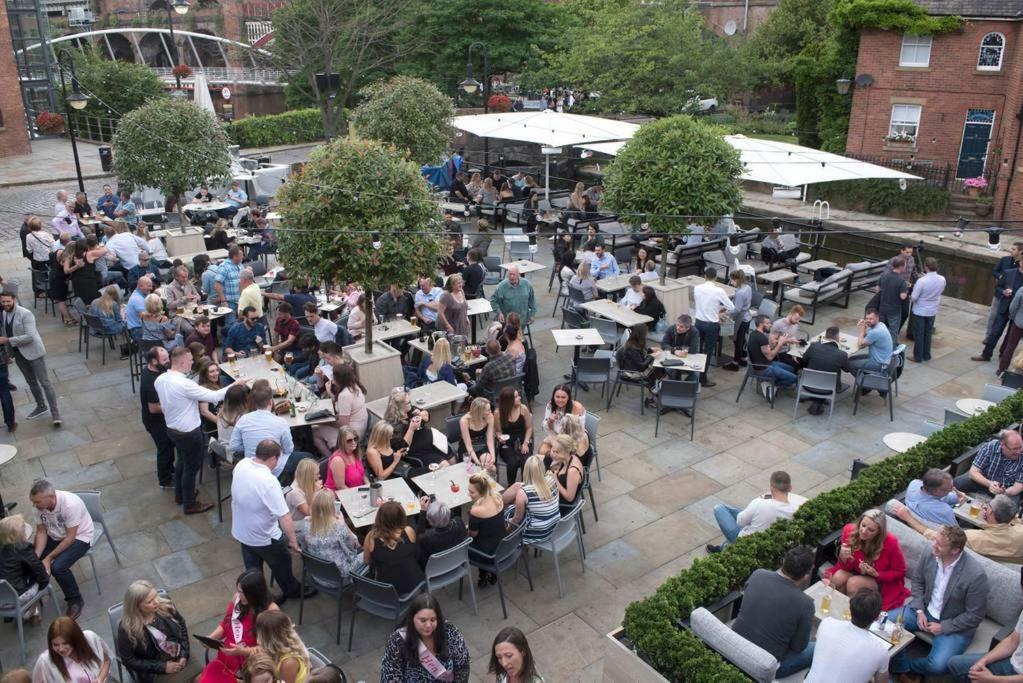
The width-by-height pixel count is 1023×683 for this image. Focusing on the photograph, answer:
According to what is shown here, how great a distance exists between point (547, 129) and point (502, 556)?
521 inches

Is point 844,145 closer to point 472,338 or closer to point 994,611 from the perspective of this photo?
point 472,338

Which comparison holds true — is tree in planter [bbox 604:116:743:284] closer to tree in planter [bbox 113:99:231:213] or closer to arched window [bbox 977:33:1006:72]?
tree in planter [bbox 113:99:231:213]

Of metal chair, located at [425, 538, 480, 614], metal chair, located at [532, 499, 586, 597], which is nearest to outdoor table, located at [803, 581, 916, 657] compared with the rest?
metal chair, located at [532, 499, 586, 597]

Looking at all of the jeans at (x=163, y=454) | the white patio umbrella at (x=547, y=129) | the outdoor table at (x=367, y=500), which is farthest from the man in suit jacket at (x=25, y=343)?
the white patio umbrella at (x=547, y=129)

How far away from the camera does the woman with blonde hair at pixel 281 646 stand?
16.3 feet

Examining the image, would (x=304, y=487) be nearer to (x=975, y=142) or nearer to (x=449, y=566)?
(x=449, y=566)

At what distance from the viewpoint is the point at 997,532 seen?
6.46m

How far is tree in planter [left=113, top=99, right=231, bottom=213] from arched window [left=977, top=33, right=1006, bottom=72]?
22274mm

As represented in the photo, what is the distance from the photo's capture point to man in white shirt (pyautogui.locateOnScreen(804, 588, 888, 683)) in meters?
5.04

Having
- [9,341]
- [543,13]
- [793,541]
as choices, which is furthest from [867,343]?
[543,13]

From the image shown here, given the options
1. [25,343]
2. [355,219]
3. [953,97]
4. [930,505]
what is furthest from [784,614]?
[953,97]

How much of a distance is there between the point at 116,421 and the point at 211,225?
674cm

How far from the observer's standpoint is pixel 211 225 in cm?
1595

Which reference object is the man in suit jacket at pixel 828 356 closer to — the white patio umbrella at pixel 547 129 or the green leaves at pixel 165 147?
the white patio umbrella at pixel 547 129
